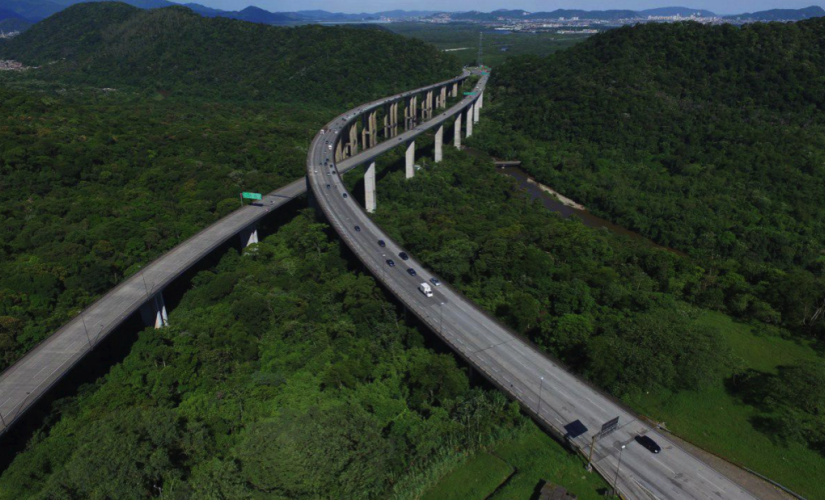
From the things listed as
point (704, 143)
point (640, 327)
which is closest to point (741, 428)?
point (640, 327)

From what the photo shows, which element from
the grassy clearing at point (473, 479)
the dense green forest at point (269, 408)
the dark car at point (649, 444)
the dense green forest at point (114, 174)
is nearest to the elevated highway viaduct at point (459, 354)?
the dark car at point (649, 444)

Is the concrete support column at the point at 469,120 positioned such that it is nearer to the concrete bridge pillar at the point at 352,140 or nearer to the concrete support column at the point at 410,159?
the concrete bridge pillar at the point at 352,140

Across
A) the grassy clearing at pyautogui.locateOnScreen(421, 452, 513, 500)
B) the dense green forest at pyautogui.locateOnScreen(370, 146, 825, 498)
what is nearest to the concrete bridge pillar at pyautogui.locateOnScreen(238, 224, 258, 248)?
the dense green forest at pyautogui.locateOnScreen(370, 146, 825, 498)

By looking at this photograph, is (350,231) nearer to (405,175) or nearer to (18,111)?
(405,175)

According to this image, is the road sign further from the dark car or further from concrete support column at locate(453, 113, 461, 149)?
concrete support column at locate(453, 113, 461, 149)

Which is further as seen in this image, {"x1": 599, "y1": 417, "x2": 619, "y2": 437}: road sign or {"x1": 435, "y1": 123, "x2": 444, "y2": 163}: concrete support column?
{"x1": 435, "y1": 123, "x2": 444, "y2": 163}: concrete support column
